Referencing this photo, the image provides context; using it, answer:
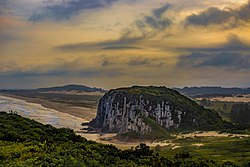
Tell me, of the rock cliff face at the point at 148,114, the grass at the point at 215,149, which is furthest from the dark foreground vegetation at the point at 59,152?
the rock cliff face at the point at 148,114

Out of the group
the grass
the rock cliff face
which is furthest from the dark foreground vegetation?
the rock cliff face

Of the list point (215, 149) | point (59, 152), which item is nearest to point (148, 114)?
point (215, 149)

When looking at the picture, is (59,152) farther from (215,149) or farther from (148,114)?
(148,114)

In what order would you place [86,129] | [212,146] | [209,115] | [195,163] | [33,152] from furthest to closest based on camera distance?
[209,115] < [86,129] < [212,146] < [195,163] < [33,152]

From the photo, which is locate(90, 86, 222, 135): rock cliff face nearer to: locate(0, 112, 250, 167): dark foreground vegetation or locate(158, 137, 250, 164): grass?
locate(158, 137, 250, 164): grass

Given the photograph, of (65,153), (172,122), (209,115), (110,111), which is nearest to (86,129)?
(110,111)

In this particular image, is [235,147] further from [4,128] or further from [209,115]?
[209,115]

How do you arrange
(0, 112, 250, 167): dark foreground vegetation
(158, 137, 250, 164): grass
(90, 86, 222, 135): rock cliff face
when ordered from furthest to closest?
(90, 86, 222, 135): rock cliff face < (158, 137, 250, 164): grass < (0, 112, 250, 167): dark foreground vegetation
